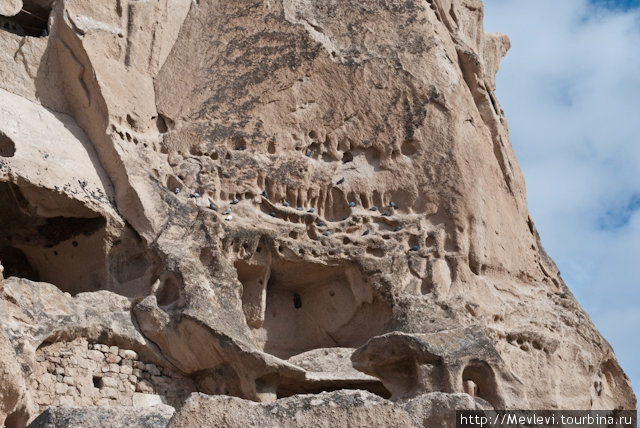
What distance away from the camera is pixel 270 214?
40.9 feet

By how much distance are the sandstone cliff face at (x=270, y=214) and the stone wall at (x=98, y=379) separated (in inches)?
0.8

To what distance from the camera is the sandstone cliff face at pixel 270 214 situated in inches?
420

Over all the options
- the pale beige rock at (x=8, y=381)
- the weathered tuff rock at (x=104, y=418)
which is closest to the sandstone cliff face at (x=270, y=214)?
the weathered tuff rock at (x=104, y=418)

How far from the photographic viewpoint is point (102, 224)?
11.6 m

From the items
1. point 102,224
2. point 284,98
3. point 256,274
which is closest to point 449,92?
point 284,98

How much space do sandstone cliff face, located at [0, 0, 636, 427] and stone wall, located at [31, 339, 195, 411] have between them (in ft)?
0.07

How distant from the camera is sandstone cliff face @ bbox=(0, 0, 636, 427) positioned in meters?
10.7

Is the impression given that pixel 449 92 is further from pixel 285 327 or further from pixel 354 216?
pixel 285 327

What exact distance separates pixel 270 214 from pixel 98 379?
118 inches

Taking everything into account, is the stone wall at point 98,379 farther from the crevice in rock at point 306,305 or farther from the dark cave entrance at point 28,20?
the dark cave entrance at point 28,20

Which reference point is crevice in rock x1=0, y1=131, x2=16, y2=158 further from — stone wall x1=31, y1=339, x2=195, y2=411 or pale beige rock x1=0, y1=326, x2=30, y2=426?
pale beige rock x1=0, y1=326, x2=30, y2=426

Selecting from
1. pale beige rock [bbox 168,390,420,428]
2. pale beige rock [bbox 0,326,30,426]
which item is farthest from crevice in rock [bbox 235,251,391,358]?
pale beige rock [bbox 0,326,30,426]

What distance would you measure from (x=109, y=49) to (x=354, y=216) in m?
3.30

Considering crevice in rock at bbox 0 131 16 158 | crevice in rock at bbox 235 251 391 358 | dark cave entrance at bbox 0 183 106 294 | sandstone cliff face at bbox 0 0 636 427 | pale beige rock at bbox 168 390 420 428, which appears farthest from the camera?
crevice in rock at bbox 235 251 391 358
